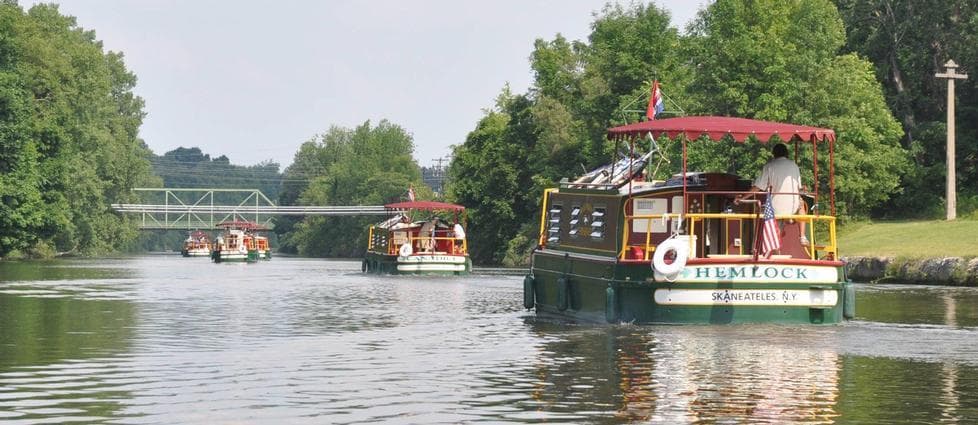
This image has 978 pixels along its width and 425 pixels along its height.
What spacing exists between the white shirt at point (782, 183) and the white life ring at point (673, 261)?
2.47m

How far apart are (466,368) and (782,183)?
10.2 m

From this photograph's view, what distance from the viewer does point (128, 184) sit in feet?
432

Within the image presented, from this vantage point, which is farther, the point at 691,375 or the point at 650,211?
the point at 650,211

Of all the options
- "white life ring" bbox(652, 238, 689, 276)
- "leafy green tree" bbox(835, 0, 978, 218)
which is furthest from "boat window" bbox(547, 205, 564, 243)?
"leafy green tree" bbox(835, 0, 978, 218)

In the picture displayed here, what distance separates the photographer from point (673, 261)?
2809cm

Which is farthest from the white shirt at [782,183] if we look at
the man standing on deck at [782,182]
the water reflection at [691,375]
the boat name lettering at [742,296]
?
the water reflection at [691,375]

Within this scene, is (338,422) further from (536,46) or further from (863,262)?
(536,46)

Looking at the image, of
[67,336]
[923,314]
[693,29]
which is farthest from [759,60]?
[67,336]

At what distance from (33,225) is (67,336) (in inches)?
2879

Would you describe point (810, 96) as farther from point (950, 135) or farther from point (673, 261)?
point (673, 261)

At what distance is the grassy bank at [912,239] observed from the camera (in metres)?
57.3

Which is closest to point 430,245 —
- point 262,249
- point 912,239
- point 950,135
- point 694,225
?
point 912,239

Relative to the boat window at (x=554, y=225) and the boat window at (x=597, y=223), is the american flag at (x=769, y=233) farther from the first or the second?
the boat window at (x=554, y=225)

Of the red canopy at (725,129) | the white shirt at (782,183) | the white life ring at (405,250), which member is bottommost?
the white life ring at (405,250)
